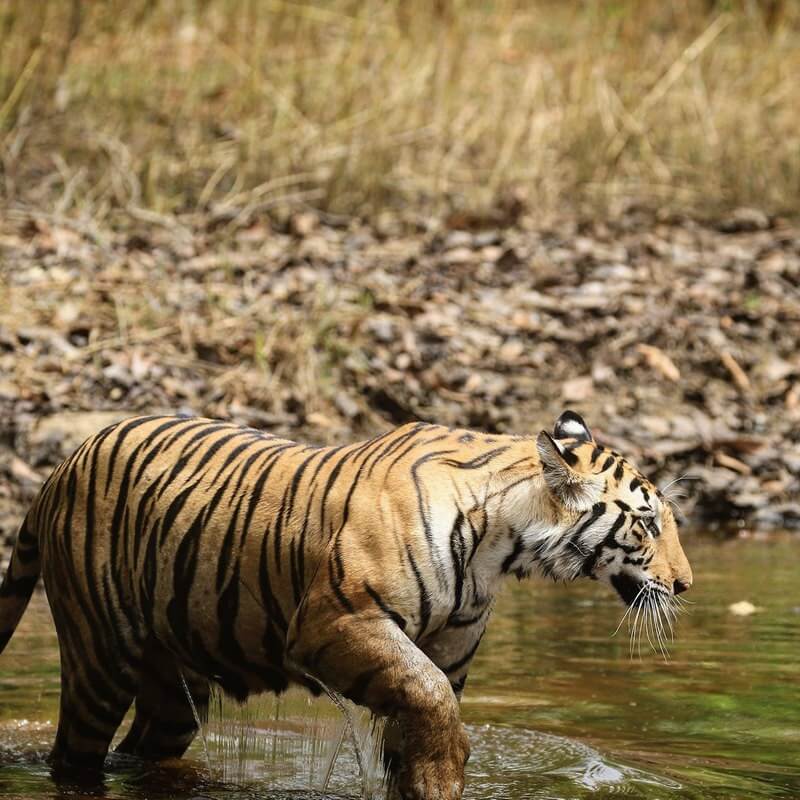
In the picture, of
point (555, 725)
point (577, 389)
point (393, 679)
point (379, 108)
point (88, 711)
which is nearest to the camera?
point (393, 679)

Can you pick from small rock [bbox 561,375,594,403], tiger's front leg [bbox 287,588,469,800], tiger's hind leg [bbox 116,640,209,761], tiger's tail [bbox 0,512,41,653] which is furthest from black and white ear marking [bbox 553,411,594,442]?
small rock [bbox 561,375,594,403]

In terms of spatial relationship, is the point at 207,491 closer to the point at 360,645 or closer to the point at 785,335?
the point at 360,645

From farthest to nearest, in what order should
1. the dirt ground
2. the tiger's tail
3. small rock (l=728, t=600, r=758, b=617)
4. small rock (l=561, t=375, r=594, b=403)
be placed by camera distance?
small rock (l=561, t=375, r=594, b=403) < the dirt ground < small rock (l=728, t=600, r=758, b=617) < the tiger's tail

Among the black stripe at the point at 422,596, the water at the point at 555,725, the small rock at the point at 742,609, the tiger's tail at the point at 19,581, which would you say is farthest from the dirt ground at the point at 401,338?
the black stripe at the point at 422,596

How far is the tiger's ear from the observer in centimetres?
370

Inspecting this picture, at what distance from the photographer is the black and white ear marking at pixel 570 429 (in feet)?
13.1

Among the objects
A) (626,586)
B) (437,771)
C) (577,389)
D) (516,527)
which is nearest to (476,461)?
(516,527)

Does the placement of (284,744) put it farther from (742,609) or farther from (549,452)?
(742,609)

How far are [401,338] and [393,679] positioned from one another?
224 inches

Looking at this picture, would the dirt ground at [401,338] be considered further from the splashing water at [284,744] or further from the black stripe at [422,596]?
the black stripe at [422,596]

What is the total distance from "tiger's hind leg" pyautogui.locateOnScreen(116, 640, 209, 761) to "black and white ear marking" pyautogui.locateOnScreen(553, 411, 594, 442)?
3.98 feet

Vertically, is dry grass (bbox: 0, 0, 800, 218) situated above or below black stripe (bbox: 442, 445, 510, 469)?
above

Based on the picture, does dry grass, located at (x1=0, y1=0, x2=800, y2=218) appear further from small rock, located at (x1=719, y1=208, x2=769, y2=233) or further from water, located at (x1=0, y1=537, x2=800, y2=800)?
water, located at (x1=0, y1=537, x2=800, y2=800)

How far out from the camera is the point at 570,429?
399 cm
